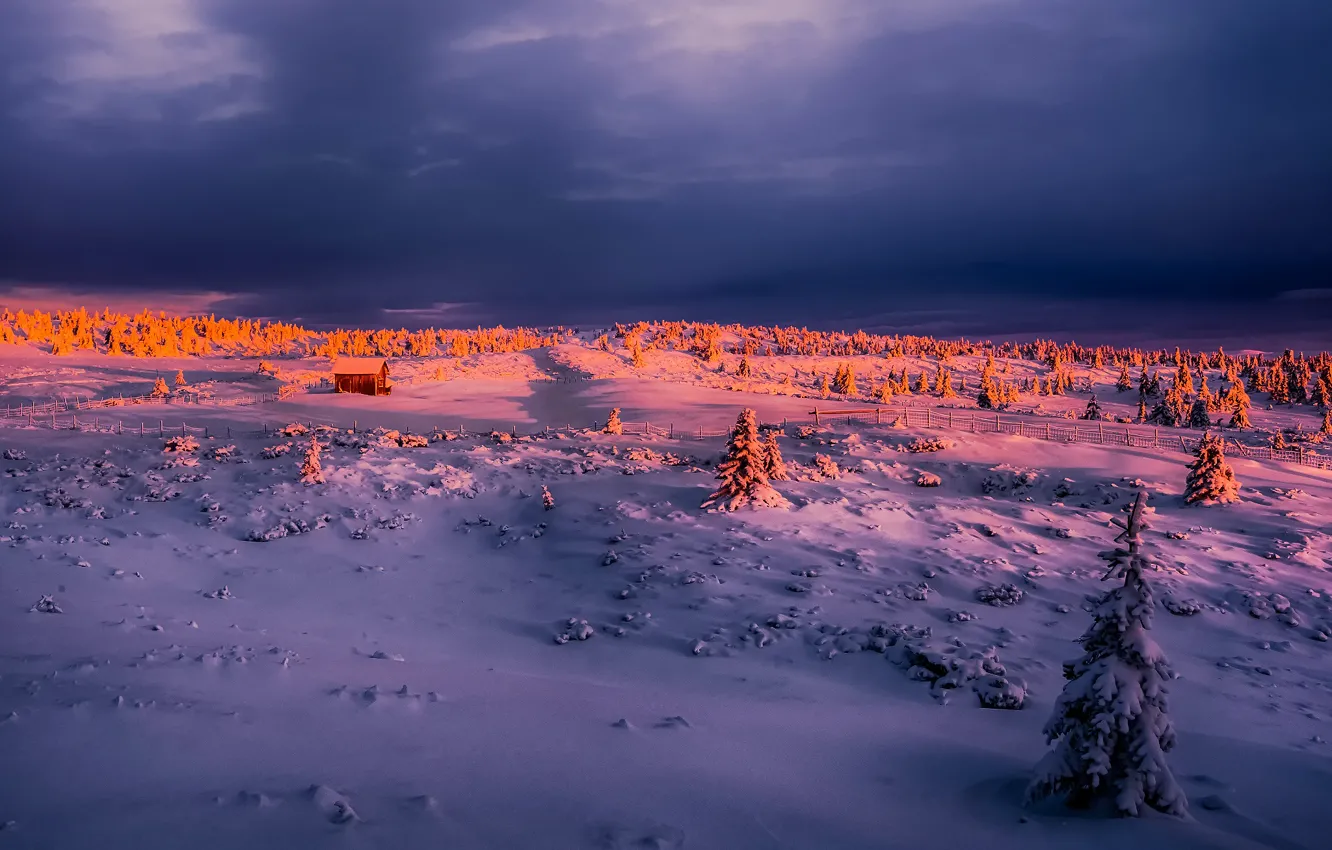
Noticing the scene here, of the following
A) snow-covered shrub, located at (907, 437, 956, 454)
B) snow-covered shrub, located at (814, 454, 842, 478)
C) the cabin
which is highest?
the cabin

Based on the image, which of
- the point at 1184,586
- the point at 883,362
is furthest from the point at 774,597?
the point at 883,362

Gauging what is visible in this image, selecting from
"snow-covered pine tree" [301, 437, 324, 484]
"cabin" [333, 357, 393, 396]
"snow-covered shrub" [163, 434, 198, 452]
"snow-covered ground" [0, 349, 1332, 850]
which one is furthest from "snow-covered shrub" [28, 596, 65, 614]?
"cabin" [333, 357, 393, 396]

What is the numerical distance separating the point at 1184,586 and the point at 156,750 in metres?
23.1

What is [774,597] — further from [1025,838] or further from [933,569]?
[1025,838]

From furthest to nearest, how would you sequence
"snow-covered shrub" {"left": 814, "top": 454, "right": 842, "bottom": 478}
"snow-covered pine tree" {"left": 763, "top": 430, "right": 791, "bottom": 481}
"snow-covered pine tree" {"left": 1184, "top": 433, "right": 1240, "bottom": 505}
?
"snow-covered shrub" {"left": 814, "top": 454, "right": 842, "bottom": 478}
"snow-covered pine tree" {"left": 1184, "top": 433, "right": 1240, "bottom": 505}
"snow-covered pine tree" {"left": 763, "top": 430, "right": 791, "bottom": 481}

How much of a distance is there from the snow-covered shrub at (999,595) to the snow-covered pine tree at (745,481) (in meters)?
8.40

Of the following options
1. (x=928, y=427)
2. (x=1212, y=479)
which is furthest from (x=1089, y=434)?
(x=1212, y=479)

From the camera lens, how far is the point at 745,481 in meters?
25.1

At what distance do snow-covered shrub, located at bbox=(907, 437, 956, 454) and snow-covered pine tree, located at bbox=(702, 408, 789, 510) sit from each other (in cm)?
1597

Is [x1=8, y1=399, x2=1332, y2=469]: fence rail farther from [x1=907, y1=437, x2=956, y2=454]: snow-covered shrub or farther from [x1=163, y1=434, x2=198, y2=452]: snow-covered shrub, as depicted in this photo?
[x1=163, y1=434, x2=198, y2=452]: snow-covered shrub

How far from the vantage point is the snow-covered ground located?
7.40 m

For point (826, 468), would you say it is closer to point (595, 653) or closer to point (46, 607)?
point (595, 653)

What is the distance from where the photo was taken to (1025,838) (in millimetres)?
7211

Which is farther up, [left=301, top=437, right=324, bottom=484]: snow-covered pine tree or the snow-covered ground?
[left=301, top=437, right=324, bottom=484]: snow-covered pine tree
